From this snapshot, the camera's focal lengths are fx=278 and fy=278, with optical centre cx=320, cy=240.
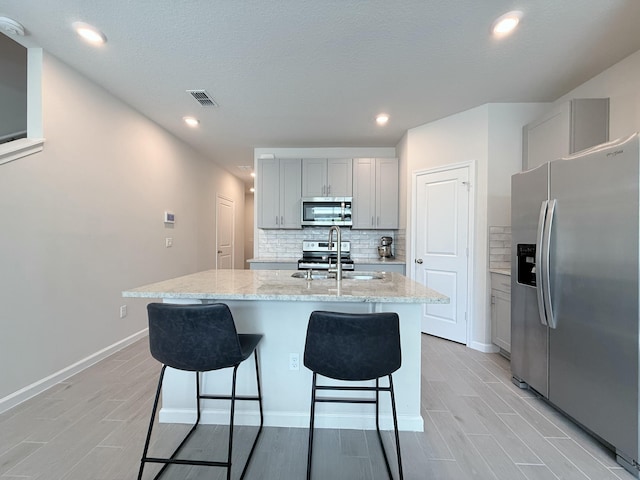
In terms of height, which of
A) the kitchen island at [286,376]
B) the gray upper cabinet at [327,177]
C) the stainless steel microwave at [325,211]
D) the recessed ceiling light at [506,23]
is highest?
the recessed ceiling light at [506,23]

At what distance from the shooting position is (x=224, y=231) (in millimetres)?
5668

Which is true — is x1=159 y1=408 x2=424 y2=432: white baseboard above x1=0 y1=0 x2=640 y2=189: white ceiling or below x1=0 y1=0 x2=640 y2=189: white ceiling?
below

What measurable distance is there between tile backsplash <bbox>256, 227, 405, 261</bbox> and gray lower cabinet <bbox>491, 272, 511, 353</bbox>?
5.40ft

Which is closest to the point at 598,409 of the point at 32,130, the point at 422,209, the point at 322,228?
the point at 422,209

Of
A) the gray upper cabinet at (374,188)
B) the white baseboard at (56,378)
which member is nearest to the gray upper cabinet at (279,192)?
the gray upper cabinet at (374,188)

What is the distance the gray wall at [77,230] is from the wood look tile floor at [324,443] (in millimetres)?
444

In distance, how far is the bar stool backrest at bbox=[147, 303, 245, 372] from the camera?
1318 millimetres

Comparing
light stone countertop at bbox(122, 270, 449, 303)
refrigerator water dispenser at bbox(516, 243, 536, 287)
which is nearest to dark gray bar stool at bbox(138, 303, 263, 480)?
light stone countertop at bbox(122, 270, 449, 303)

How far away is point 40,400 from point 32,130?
2.01 metres

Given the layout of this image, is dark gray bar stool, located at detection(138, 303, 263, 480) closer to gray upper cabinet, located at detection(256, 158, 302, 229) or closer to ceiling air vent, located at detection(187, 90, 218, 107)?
ceiling air vent, located at detection(187, 90, 218, 107)

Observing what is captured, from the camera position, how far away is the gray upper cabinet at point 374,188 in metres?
4.14

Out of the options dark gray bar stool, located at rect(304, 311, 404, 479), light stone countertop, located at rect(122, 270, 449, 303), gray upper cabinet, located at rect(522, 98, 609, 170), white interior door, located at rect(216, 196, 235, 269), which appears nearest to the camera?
dark gray bar stool, located at rect(304, 311, 404, 479)

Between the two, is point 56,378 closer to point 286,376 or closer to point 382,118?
point 286,376

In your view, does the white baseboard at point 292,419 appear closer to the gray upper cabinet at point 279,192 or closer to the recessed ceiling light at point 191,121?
the gray upper cabinet at point 279,192
